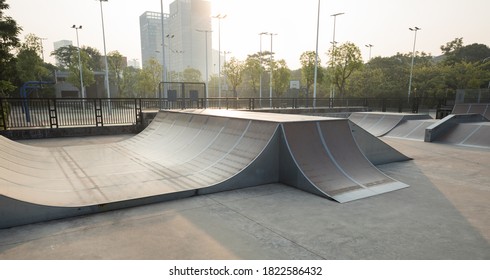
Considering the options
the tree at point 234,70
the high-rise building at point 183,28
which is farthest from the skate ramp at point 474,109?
the high-rise building at point 183,28

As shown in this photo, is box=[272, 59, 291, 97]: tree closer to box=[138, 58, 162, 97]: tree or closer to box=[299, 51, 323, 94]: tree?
box=[299, 51, 323, 94]: tree

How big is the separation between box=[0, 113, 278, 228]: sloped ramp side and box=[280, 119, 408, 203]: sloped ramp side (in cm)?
52

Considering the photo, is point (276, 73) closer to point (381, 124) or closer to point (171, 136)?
point (381, 124)

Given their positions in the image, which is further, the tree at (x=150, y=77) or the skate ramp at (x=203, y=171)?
the tree at (x=150, y=77)

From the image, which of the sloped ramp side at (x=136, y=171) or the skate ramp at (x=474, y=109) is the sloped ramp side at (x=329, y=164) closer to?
the sloped ramp side at (x=136, y=171)

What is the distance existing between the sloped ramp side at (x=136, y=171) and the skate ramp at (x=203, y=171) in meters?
0.01

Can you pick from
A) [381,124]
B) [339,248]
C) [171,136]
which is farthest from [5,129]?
[381,124]

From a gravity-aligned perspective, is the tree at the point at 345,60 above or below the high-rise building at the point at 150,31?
below

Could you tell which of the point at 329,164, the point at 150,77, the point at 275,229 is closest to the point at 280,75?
the point at 150,77

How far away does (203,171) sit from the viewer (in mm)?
7086

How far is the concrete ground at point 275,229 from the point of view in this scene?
3643 mm

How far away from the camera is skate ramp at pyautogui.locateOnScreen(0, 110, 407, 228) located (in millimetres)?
5055

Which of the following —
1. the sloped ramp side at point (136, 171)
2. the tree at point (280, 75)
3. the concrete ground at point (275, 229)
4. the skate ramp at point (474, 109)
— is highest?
the tree at point (280, 75)

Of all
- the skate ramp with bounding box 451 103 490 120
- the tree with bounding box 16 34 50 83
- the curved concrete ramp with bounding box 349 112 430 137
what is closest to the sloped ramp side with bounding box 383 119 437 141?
the curved concrete ramp with bounding box 349 112 430 137
